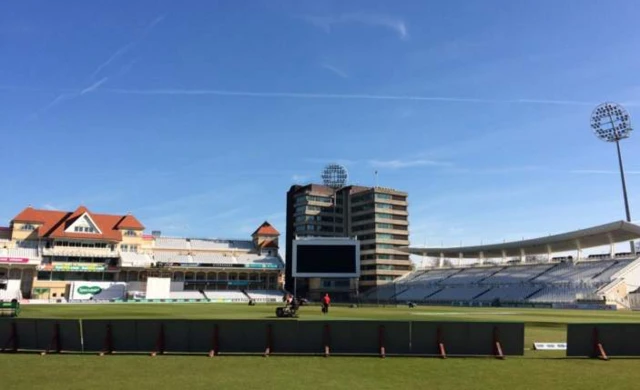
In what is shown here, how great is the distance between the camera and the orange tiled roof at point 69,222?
112 metres

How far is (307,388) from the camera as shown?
12539 millimetres

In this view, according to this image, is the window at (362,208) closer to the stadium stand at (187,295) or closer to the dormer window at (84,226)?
the stadium stand at (187,295)

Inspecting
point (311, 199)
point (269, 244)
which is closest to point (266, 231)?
point (269, 244)

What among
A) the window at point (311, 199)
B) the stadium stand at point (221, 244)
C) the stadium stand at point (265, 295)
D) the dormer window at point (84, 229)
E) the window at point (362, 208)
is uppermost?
the window at point (311, 199)

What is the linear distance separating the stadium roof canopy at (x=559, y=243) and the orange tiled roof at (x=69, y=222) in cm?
7609

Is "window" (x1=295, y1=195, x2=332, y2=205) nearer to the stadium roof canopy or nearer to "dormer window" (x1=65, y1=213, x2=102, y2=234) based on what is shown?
the stadium roof canopy

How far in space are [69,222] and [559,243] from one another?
104756mm

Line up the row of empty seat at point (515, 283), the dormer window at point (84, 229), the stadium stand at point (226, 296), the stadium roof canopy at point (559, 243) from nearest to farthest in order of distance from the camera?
the row of empty seat at point (515, 283) → the stadium roof canopy at point (559, 243) → the stadium stand at point (226, 296) → the dormer window at point (84, 229)

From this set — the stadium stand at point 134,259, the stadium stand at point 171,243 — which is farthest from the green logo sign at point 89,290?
the stadium stand at point 171,243

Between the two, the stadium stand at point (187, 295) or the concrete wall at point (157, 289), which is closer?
the concrete wall at point (157, 289)

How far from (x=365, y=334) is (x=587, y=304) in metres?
64.8

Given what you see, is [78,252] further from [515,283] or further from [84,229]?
[515,283]

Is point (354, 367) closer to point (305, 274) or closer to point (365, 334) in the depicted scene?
point (365, 334)

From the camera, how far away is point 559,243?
9438 cm
